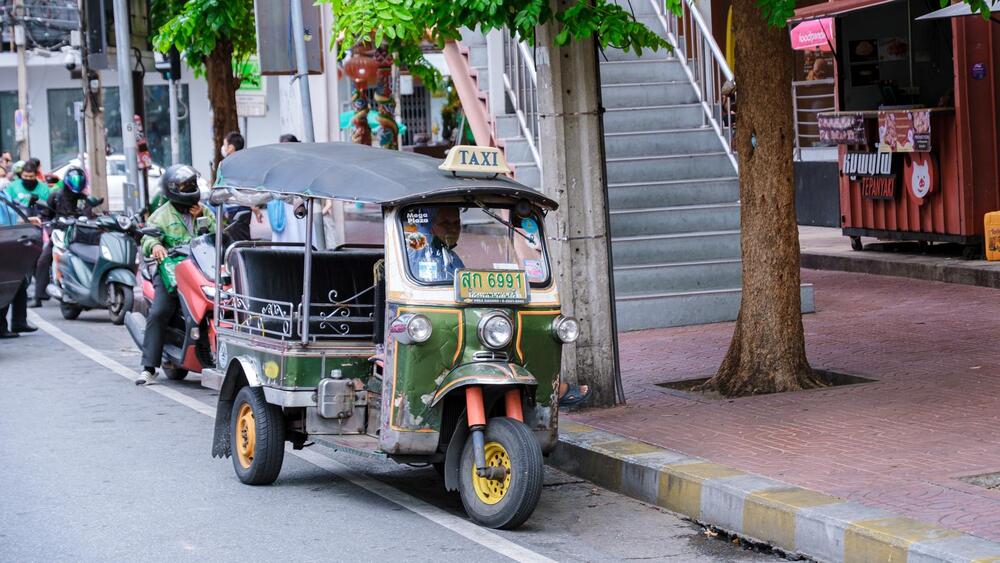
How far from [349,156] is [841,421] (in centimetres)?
326

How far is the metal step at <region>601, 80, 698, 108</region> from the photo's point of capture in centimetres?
1576

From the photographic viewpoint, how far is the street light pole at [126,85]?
2027 centimetres

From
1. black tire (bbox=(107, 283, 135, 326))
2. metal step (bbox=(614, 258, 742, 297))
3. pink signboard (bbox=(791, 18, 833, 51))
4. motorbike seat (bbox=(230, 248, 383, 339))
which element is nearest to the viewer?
motorbike seat (bbox=(230, 248, 383, 339))

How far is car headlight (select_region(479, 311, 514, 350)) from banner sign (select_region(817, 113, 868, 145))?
10.4m

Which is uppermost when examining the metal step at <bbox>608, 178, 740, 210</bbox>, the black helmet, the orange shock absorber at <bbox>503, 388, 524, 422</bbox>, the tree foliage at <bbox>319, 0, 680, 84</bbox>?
the tree foliage at <bbox>319, 0, 680, 84</bbox>

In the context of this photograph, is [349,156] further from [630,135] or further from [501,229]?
[630,135]

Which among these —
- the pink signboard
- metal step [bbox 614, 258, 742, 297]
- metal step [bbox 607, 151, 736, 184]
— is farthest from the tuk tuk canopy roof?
the pink signboard

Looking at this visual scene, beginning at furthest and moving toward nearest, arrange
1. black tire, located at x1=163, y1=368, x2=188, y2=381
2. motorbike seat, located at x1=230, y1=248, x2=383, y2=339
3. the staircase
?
1. the staircase
2. black tire, located at x1=163, y1=368, x2=188, y2=381
3. motorbike seat, located at x1=230, y1=248, x2=383, y2=339

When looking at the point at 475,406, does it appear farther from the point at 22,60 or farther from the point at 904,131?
the point at 22,60

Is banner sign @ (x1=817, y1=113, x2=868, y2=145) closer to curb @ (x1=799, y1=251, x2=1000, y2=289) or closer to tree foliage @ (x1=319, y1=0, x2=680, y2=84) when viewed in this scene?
curb @ (x1=799, y1=251, x2=1000, y2=289)

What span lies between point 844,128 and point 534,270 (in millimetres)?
10143

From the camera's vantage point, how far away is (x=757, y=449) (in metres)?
7.77

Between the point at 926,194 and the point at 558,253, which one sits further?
the point at 926,194

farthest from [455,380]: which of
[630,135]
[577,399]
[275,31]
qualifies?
[630,135]
